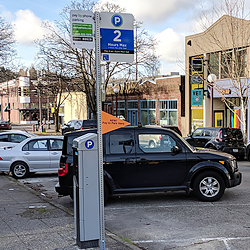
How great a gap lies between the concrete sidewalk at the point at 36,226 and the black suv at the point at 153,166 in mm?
818

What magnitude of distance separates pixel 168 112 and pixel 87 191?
26.0 meters

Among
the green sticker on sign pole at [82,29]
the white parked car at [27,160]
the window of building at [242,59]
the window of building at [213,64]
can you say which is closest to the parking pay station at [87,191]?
the green sticker on sign pole at [82,29]

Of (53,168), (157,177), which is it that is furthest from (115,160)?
(53,168)

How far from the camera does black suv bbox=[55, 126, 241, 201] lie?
26.1ft

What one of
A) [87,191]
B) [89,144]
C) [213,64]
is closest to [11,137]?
[87,191]

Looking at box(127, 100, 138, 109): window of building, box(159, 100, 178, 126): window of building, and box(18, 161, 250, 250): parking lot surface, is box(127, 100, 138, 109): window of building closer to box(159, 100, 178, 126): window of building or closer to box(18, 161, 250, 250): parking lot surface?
box(159, 100, 178, 126): window of building

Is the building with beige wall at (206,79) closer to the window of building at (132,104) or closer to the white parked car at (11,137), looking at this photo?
the window of building at (132,104)

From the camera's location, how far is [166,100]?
3069 centimetres

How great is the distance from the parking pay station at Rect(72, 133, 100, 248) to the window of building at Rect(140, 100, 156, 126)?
27.5 m

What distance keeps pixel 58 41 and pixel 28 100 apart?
5312cm

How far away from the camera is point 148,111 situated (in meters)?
33.5

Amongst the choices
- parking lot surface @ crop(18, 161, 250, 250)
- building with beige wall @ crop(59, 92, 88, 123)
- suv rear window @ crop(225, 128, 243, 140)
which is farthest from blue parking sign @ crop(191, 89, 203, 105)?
building with beige wall @ crop(59, 92, 88, 123)

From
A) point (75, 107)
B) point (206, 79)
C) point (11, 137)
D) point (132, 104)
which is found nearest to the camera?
point (11, 137)

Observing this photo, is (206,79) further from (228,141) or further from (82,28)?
(82,28)
